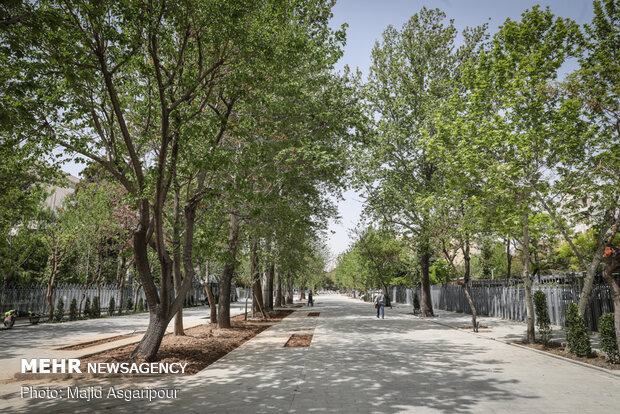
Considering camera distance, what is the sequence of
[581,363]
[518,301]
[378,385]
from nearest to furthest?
[378,385]
[581,363]
[518,301]

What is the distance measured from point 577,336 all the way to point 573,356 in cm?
53

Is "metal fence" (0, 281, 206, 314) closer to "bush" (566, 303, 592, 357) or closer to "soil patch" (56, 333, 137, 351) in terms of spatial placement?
"soil patch" (56, 333, 137, 351)

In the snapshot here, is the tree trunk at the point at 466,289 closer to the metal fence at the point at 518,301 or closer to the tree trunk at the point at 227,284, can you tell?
the metal fence at the point at 518,301

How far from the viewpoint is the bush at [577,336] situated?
33.0 feet

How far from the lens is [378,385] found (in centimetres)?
754

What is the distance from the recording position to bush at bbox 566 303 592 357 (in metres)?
10.1

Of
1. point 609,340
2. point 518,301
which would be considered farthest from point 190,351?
point 518,301

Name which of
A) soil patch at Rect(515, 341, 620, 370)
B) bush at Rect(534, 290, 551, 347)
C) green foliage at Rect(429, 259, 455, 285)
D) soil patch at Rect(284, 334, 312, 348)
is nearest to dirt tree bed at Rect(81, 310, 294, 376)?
soil patch at Rect(284, 334, 312, 348)

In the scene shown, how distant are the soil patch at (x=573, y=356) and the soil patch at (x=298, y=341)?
707 cm

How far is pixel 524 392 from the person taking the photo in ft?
23.0

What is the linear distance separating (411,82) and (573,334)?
17647 mm

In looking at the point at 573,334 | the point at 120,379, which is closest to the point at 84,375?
the point at 120,379

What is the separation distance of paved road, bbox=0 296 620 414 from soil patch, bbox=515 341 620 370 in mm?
439

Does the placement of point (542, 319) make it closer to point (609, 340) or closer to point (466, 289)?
point (609, 340)
